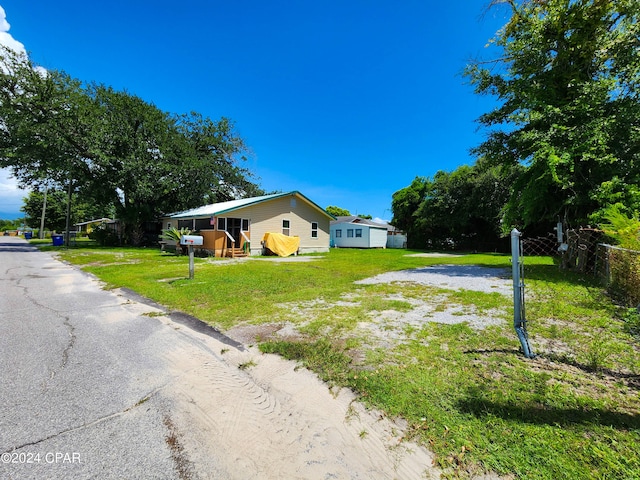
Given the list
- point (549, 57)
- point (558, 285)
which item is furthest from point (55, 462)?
point (549, 57)

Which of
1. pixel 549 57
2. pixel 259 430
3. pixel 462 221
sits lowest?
pixel 259 430

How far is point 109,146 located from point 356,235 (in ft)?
72.9

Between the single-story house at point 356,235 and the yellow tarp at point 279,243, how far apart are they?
12.3 meters

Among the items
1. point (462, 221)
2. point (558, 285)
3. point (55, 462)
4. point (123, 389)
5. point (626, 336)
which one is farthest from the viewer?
point (462, 221)

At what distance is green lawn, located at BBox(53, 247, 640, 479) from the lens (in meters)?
1.89

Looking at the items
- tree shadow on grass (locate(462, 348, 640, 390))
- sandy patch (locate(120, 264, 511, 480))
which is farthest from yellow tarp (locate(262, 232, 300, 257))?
tree shadow on grass (locate(462, 348, 640, 390))

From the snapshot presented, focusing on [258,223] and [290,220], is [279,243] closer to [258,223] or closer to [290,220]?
[258,223]

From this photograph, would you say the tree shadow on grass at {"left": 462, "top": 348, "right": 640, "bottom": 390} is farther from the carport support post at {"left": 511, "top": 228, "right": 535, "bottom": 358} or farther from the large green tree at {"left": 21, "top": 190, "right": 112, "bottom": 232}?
the large green tree at {"left": 21, "top": 190, "right": 112, "bottom": 232}

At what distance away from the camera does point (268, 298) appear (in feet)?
20.2

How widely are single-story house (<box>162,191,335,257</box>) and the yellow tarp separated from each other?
579 mm

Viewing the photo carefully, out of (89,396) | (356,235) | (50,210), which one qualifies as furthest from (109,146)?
(50,210)

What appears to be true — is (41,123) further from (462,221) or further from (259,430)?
(462,221)

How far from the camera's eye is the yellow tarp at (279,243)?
56.5 feet

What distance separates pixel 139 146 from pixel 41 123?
548cm
